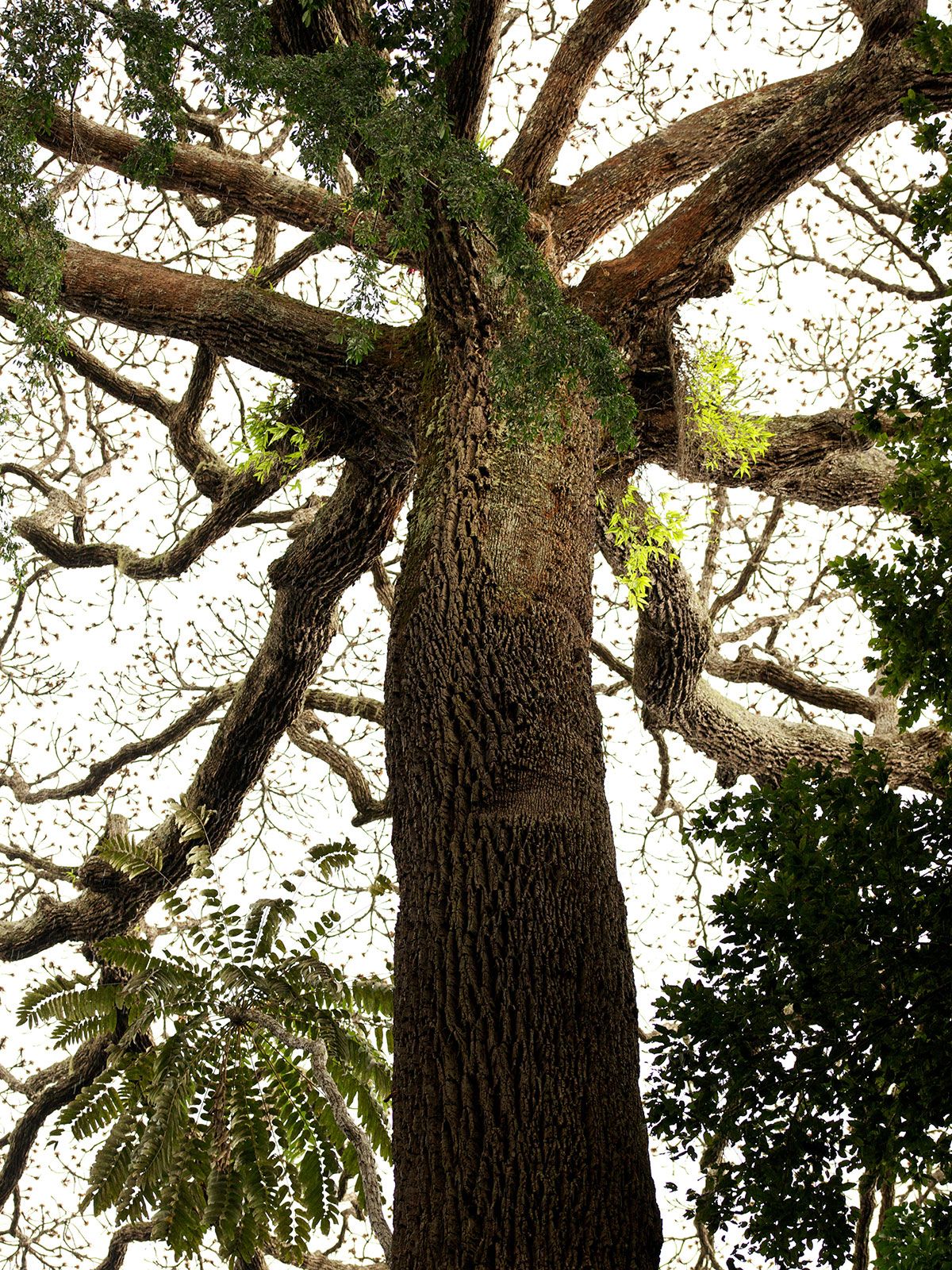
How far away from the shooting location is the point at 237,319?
4750 mm

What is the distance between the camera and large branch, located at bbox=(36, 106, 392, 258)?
5.82m

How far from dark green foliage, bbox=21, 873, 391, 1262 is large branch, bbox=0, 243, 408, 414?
85.0 inches

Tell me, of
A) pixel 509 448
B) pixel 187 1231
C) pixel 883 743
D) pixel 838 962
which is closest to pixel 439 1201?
pixel 838 962

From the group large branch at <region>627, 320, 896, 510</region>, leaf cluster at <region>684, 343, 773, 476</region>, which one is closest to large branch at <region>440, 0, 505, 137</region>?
large branch at <region>627, 320, 896, 510</region>

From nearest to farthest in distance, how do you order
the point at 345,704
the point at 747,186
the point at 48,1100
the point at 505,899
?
1. the point at 505,899
2. the point at 747,186
3. the point at 48,1100
4. the point at 345,704

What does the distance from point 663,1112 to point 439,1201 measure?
20.5 inches

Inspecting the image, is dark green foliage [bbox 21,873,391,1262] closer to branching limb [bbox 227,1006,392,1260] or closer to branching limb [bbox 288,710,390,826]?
branching limb [bbox 227,1006,392,1260]

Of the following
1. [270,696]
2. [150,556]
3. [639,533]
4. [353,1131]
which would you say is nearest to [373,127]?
[639,533]

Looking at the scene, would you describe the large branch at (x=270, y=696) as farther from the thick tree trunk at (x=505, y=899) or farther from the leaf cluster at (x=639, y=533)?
the thick tree trunk at (x=505, y=899)

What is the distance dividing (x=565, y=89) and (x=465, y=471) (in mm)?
2407

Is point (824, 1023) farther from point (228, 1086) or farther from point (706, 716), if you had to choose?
point (706, 716)

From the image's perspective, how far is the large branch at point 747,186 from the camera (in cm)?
455

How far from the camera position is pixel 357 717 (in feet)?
24.1

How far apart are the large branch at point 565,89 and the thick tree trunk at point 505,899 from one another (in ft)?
6.09
